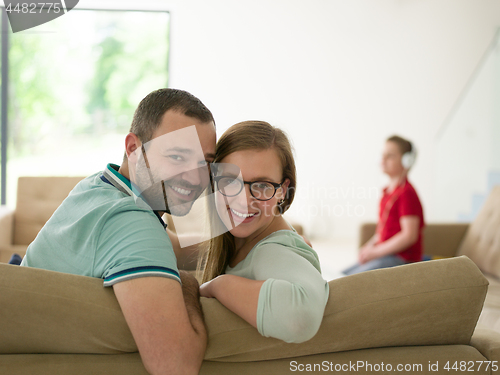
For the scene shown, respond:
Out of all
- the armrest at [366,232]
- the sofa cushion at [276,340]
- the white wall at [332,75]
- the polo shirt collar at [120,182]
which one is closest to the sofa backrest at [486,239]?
the armrest at [366,232]

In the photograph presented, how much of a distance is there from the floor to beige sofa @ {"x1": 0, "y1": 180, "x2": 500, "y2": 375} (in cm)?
302

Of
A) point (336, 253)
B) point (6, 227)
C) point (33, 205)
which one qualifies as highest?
point (33, 205)

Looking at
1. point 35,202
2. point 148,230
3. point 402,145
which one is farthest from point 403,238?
point 35,202

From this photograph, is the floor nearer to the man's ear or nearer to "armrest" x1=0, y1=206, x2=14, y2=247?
"armrest" x1=0, y1=206, x2=14, y2=247

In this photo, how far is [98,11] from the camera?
17.4 ft

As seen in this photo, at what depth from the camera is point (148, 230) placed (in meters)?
0.88

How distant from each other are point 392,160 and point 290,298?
2.22m

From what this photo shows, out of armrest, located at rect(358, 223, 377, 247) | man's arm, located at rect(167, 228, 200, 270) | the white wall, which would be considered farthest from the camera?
the white wall

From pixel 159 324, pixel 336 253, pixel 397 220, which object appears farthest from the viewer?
pixel 336 253

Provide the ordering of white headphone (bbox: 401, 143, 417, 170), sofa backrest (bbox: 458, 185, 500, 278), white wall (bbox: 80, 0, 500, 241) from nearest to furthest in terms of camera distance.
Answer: sofa backrest (bbox: 458, 185, 500, 278), white headphone (bbox: 401, 143, 417, 170), white wall (bbox: 80, 0, 500, 241)

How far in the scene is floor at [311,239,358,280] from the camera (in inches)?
169
